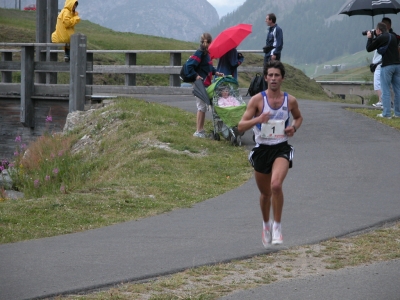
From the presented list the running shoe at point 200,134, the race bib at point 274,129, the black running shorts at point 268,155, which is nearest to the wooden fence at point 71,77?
the running shoe at point 200,134

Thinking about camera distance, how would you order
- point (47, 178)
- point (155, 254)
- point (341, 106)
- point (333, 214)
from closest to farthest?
point (155, 254), point (333, 214), point (47, 178), point (341, 106)

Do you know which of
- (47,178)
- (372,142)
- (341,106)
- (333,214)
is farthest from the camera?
(341,106)

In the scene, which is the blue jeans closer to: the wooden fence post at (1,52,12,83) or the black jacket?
the black jacket

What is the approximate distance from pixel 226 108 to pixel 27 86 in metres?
7.23

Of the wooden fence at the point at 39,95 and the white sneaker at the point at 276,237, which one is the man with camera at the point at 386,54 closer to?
the wooden fence at the point at 39,95

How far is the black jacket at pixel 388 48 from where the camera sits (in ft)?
63.5

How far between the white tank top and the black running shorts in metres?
0.06

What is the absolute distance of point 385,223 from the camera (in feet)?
33.1

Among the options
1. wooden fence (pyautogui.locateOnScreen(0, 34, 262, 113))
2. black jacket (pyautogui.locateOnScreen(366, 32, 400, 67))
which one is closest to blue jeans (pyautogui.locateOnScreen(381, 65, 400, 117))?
black jacket (pyautogui.locateOnScreen(366, 32, 400, 67))

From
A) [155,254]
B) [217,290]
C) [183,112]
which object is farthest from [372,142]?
[217,290]

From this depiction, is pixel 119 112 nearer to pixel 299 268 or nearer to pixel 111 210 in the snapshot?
pixel 111 210

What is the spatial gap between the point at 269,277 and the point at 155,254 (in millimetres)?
1425

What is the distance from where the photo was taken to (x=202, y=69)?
16656mm

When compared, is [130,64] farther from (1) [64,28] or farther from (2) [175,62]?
(1) [64,28]
